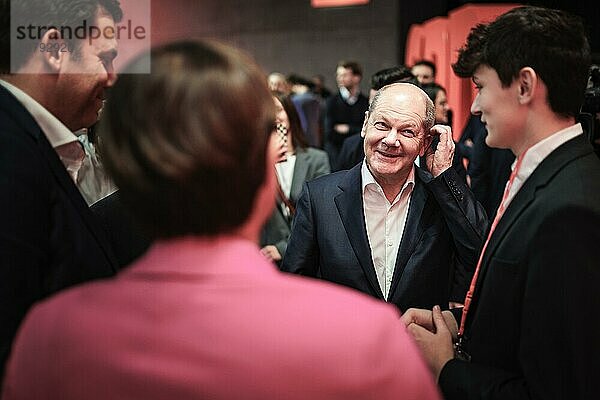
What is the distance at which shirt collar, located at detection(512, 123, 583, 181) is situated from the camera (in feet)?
4.66

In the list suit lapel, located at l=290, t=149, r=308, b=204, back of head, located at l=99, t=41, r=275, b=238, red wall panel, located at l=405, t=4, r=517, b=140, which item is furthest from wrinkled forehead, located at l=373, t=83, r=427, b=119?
red wall panel, located at l=405, t=4, r=517, b=140

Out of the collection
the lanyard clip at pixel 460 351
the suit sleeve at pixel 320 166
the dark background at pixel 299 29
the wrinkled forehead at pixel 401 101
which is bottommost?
the lanyard clip at pixel 460 351

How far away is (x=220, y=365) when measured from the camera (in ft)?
2.70

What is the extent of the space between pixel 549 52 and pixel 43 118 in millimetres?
1067

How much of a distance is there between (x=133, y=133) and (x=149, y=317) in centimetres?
24

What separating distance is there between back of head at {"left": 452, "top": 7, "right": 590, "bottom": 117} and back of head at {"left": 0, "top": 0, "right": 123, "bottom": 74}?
0.95m

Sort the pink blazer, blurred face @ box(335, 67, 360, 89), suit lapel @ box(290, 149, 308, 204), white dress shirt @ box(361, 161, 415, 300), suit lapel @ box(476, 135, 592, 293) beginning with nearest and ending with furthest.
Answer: the pink blazer
suit lapel @ box(476, 135, 592, 293)
white dress shirt @ box(361, 161, 415, 300)
suit lapel @ box(290, 149, 308, 204)
blurred face @ box(335, 67, 360, 89)

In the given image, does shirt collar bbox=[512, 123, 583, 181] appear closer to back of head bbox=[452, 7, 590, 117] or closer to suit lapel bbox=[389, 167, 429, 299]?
back of head bbox=[452, 7, 590, 117]

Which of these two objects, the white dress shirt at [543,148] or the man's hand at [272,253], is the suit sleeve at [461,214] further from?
the man's hand at [272,253]

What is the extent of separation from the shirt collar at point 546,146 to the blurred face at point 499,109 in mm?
48

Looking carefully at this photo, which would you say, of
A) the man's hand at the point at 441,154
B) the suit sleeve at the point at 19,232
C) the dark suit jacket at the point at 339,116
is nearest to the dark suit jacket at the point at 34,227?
the suit sleeve at the point at 19,232

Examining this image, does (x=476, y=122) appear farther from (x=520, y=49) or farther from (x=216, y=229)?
(x=216, y=229)

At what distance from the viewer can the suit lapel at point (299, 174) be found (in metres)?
3.91

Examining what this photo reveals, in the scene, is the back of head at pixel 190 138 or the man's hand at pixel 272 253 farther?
the man's hand at pixel 272 253
